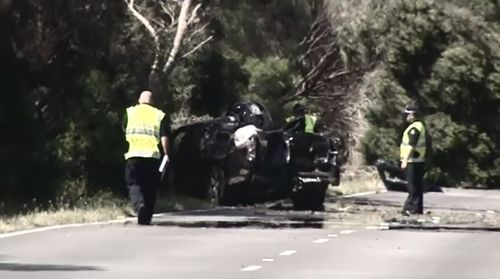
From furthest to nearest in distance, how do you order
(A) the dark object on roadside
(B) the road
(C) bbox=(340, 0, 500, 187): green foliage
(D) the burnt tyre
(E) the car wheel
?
→ (C) bbox=(340, 0, 500, 187): green foliage
(A) the dark object on roadside
(E) the car wheel
(D) the burnt tyre
(B) the road

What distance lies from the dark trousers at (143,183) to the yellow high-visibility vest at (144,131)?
0.11 m

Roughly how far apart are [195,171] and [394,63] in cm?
1769

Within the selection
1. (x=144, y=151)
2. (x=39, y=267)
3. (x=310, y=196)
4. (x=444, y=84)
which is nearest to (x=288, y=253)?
(x=39, y=267)

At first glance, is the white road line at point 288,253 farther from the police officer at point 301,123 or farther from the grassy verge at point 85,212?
the police officer at point 301,123

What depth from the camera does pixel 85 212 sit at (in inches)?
747

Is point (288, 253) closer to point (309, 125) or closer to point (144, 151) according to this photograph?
point (144, 151)

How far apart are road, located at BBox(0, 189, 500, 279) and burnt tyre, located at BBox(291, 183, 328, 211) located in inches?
130

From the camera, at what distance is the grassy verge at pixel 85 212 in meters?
17.4

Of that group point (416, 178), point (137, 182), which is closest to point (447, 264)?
point (137, 182)

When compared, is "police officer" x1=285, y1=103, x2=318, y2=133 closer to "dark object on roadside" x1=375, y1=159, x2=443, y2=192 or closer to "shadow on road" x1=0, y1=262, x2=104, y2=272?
"dark object on roadside" x1=375, y1=159, x2=443, y2=192

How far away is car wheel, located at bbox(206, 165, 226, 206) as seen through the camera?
22703 mm

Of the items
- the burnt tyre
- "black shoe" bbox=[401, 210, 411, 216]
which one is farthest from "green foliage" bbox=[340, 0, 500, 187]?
"black shoe" bbox=[401, 210, 411, 216]

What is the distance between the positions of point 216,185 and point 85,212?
4343mm

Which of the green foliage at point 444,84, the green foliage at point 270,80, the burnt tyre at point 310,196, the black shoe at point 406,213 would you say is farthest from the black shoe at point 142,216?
the green foliage at point 270,80
